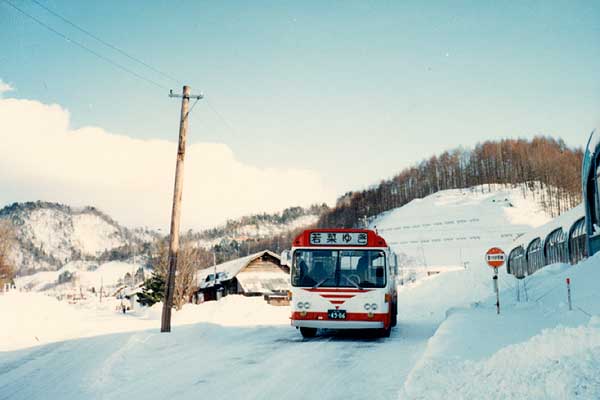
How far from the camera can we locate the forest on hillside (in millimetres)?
119938

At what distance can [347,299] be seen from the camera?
13.5 m

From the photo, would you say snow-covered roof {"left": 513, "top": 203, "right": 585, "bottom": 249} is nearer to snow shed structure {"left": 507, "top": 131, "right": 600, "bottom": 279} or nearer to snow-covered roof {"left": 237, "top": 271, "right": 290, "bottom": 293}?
snow shed structure {"left": 507, "top": 131, "right": 600, "bottom": 279}

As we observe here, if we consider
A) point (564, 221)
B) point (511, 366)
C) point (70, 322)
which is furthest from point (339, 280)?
point (564, 221)

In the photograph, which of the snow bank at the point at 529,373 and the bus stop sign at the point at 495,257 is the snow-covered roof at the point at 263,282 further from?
the snow bank at the point at 529,373

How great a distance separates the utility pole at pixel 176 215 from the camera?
15.5 metres

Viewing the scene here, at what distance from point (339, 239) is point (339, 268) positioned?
2.68ft

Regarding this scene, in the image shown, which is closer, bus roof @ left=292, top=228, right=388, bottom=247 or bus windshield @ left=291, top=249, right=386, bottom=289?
bus windshield @ left=291, top=249, right=386, bottom=289

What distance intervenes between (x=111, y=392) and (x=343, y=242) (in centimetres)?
794

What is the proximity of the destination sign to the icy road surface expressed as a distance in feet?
8.52

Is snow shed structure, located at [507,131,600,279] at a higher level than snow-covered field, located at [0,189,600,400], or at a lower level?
higher

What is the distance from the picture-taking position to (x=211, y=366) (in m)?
9.59

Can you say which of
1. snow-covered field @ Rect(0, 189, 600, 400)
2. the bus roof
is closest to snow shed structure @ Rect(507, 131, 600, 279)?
snow-covered field @ Rect(0, 189, 600, 400)

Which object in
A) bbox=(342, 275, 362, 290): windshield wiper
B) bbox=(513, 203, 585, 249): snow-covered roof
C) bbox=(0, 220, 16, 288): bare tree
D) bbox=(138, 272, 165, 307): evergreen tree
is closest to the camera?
bbox=(342, 275, 362, 290): windshield wiper

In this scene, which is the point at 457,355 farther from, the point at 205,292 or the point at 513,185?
the point at 513,185
